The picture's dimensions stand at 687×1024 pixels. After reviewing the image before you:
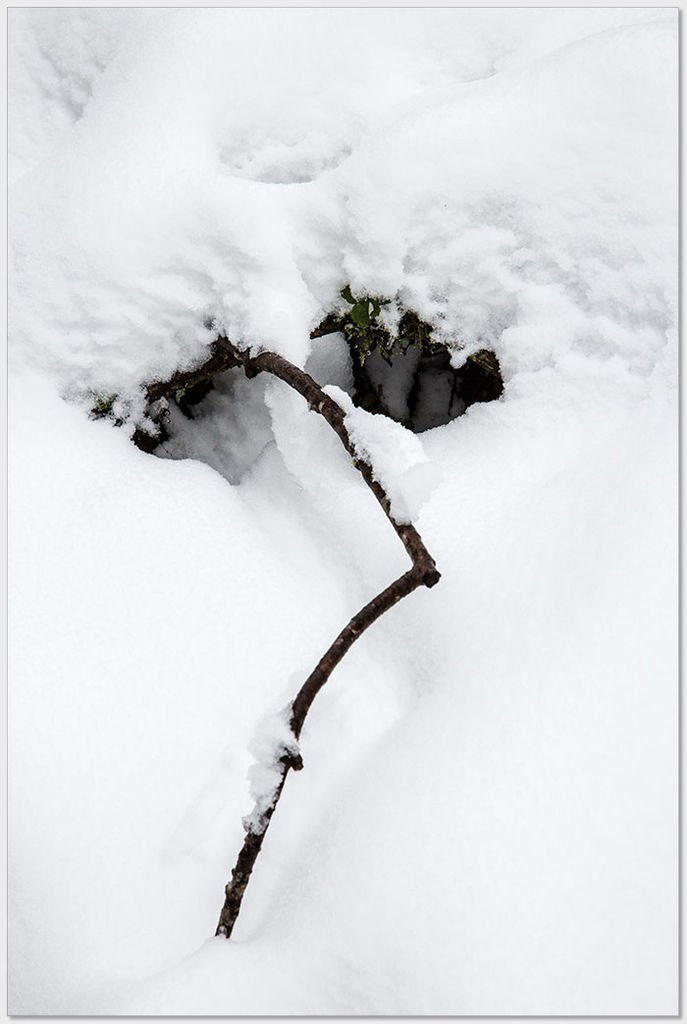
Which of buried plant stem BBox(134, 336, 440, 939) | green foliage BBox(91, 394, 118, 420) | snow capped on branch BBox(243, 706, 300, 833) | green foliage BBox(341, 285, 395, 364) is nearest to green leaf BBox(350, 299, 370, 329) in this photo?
green foliage BBox(341, 285, 395, 364)

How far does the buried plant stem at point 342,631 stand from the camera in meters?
0.93

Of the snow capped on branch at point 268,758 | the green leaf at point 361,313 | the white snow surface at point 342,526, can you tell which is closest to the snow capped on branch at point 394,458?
the white snow surface at point 342,526

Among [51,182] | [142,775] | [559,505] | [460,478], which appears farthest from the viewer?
[51,182]

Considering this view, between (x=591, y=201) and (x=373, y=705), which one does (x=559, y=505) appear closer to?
(x=373, y=705)

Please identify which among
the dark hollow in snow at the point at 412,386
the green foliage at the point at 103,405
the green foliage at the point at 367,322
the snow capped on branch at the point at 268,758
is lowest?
the snow capped on branch at the point at 268,758

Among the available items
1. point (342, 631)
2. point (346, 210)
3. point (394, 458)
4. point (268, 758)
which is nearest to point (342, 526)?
point (394, 458)

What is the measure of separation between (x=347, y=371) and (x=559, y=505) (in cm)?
58

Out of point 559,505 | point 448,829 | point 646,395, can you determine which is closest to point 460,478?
point 559,505

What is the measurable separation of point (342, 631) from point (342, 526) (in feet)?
0.85

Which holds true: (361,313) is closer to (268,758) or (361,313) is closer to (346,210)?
(346,210)

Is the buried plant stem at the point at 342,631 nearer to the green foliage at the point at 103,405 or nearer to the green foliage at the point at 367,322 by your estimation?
the green foliage at the point at 367,322

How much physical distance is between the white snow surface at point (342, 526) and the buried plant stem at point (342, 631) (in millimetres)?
37

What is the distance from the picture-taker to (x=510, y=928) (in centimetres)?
86

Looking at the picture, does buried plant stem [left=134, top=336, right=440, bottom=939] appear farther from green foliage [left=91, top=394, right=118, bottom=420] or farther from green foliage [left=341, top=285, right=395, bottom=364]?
green foliage [left=91, top=394, right=118, bottom=420]
